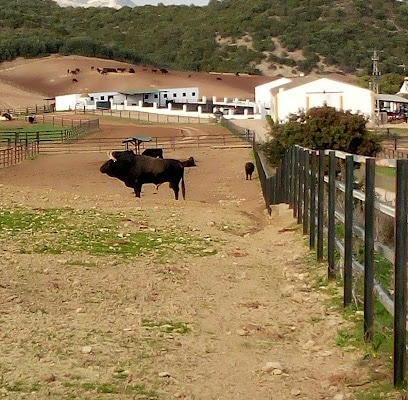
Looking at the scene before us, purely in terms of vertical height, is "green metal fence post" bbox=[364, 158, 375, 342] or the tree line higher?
the tree line

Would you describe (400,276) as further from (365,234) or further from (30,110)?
(30,110)

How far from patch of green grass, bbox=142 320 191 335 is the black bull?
16.7 m

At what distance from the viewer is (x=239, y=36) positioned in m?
158

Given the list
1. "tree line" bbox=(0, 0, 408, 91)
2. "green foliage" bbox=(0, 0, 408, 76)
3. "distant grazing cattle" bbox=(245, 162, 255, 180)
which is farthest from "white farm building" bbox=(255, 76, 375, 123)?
"green foliage" bbox=(0, 0, 408, 76)

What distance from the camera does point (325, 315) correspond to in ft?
26.1

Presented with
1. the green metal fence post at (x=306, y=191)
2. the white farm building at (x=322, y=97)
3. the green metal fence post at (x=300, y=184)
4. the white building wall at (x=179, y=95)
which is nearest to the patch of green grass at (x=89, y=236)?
the green metal fence post at (x=306, y=191)

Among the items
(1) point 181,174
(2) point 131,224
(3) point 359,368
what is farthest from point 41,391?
(1) point 181,174

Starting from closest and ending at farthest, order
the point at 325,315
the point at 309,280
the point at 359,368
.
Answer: the point at 359,368 → the point at 325,315 → the point at 309,280

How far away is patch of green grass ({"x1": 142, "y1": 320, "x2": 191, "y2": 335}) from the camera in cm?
732

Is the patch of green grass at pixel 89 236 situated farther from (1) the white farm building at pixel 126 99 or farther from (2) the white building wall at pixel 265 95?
(1) the white farm building at pixel 126 99

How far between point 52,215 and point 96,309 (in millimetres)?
6783

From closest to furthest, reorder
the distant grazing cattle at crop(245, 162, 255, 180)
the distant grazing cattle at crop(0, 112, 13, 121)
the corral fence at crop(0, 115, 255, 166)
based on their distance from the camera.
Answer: the distant grazing cattle at crop(245, 162, 255, 180), the corral fence at crop(0, 115, 255, 166), the distant grazing cattle at crop(0, 112, 13, 121)

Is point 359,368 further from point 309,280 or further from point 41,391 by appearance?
point 309,280

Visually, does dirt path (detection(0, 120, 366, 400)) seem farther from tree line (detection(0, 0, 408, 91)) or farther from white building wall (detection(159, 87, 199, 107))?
tree line (detection(0, 0, 408, 91))
